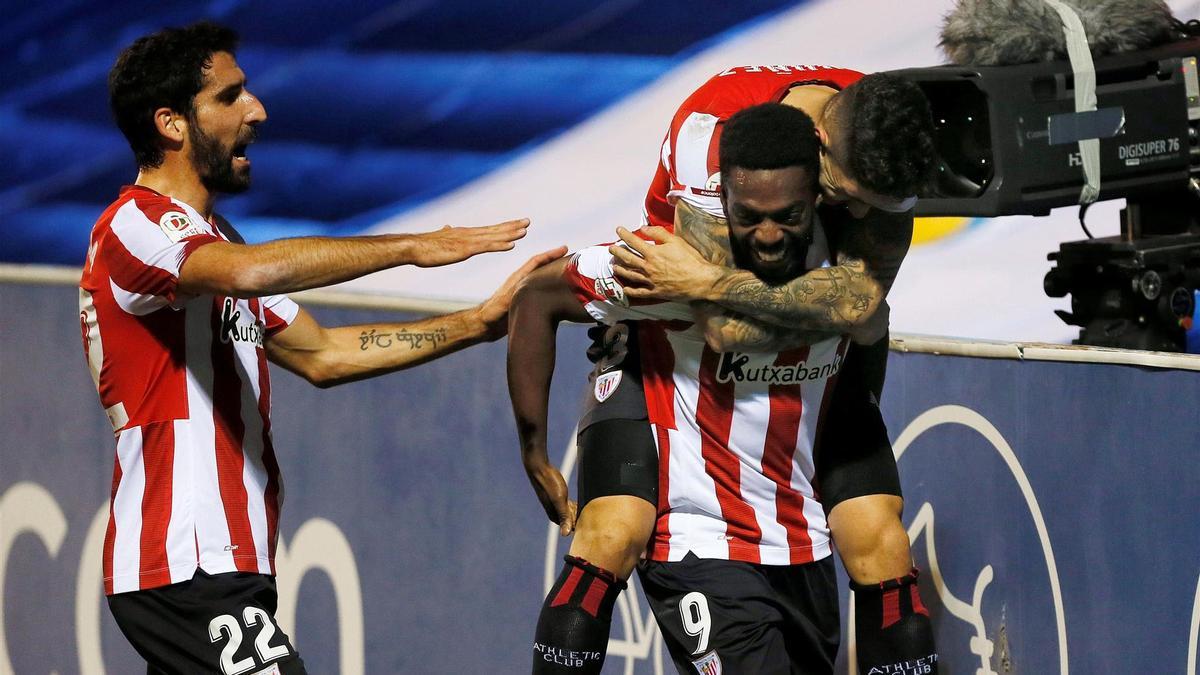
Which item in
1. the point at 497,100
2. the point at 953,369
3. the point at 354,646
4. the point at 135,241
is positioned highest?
the point at 497,100

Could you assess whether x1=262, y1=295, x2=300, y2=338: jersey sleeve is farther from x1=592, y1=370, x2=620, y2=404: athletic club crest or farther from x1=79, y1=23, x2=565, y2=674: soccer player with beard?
x1=592, y1=370, x2=620, y2=404: athletic club crest

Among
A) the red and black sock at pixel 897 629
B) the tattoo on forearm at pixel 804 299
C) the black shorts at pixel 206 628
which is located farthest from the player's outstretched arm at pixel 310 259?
the red and black sock at pixel 897 629

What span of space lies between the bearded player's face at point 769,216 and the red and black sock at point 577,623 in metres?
0.72

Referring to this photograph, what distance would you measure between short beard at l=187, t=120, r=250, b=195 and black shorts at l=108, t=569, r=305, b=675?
810 mm

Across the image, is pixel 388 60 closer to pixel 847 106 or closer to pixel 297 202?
pixel 297 202

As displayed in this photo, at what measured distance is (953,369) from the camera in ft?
13.4

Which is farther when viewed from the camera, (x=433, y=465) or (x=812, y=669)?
(x=433, y=465)

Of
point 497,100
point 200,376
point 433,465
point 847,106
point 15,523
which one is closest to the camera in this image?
point 847,106

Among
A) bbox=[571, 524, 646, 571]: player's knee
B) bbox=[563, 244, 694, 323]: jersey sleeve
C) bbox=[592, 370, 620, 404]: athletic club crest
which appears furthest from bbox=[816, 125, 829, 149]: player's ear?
bbox=[571, 524, 646, 571]: player's knee

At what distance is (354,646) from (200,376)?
2053 mm

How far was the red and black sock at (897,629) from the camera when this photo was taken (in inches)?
137

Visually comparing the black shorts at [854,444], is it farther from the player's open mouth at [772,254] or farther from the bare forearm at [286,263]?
the bare forearm at [286,263]

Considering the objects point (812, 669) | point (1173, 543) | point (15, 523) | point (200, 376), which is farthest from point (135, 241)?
point (15, 523)

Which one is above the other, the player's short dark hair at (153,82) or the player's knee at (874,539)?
the player's short dark hair at (153,82)
